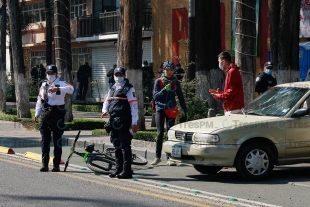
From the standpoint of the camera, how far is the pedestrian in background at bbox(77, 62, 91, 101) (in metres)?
36.6

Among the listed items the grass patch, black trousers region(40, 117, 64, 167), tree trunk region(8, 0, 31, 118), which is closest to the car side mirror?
black trousers region(40, 117, 64, 167)

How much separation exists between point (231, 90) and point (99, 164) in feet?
8.47

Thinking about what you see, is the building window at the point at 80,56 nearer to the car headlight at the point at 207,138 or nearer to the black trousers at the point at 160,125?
the black trousers at the point at 160,125

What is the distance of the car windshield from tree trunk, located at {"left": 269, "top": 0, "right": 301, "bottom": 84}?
4.42 m

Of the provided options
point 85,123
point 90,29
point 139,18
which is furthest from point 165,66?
point 90,29

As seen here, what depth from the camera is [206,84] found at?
17.9 m

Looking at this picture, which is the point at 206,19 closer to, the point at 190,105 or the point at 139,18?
the point at 139,18

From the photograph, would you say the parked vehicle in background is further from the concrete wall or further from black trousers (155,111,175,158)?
the concrete wall

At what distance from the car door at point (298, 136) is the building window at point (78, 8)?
30901mm

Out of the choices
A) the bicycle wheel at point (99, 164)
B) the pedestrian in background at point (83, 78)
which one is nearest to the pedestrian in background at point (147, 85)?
the pedestrian in background at point (83, 78)

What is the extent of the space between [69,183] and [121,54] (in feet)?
24.5

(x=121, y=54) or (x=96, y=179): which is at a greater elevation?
(x=121, y=54)

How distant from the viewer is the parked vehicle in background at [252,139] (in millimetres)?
11180

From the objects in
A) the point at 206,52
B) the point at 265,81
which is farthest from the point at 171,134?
the point at 206,52
